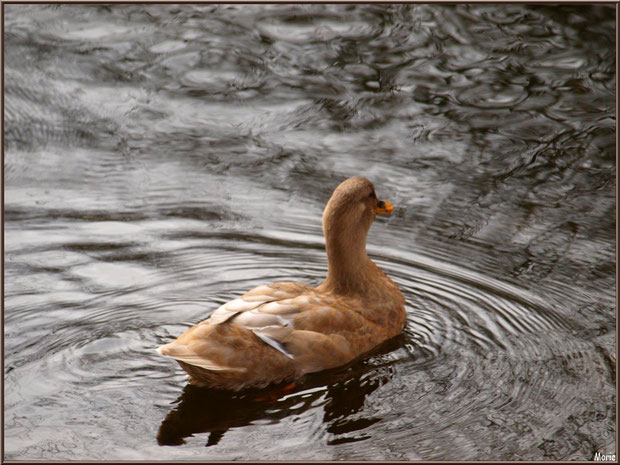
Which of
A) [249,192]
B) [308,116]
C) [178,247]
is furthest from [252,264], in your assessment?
[308,116]

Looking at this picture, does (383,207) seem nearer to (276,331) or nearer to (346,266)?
(346,266)

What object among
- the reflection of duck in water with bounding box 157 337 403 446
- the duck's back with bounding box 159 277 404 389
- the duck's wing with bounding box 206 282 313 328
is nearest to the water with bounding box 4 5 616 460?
the reflection of duck in water with bounding box 157 337 403 446

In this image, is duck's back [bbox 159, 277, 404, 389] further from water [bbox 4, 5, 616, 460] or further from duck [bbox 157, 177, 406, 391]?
water [bbox 4, 5, 616, 460]

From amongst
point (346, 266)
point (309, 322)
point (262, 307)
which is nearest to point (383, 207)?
point (346, 266)

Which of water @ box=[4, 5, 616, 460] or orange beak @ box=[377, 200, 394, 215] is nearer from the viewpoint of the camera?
water @ box=[4, 5, 616, 460]

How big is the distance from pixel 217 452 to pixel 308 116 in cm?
494

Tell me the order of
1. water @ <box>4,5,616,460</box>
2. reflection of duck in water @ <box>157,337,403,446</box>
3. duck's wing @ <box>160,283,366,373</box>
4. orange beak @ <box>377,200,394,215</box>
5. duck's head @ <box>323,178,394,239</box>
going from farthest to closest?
1. orange beak @ <box>377,200,394,215</box>
2. duck's head @ <box>323,178,394,239</box>
3. duck's wing @ <box>160,283,366,373</box>
4. water @ <box>4,5,616,460</box>
5. reflection of duck in water @ <box>157,337,403,446</box>

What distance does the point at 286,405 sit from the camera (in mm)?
5270

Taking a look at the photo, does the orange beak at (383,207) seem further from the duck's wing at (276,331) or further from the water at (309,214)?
the duck's wing at (276,331)

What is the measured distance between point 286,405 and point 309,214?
2538 millimetres

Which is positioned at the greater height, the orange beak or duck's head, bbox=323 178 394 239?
duck's head, bbox=323 178 394 239

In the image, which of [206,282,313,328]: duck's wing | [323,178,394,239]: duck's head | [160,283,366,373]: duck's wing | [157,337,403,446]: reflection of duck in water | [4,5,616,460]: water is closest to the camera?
[157,337,403,446]: reflection of duck in water

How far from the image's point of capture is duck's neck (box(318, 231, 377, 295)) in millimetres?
6039

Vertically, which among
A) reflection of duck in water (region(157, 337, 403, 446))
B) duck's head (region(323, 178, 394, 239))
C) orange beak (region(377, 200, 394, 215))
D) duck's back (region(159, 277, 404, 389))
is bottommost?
reflection of duck in water (region(157, 337, 403, 446))
